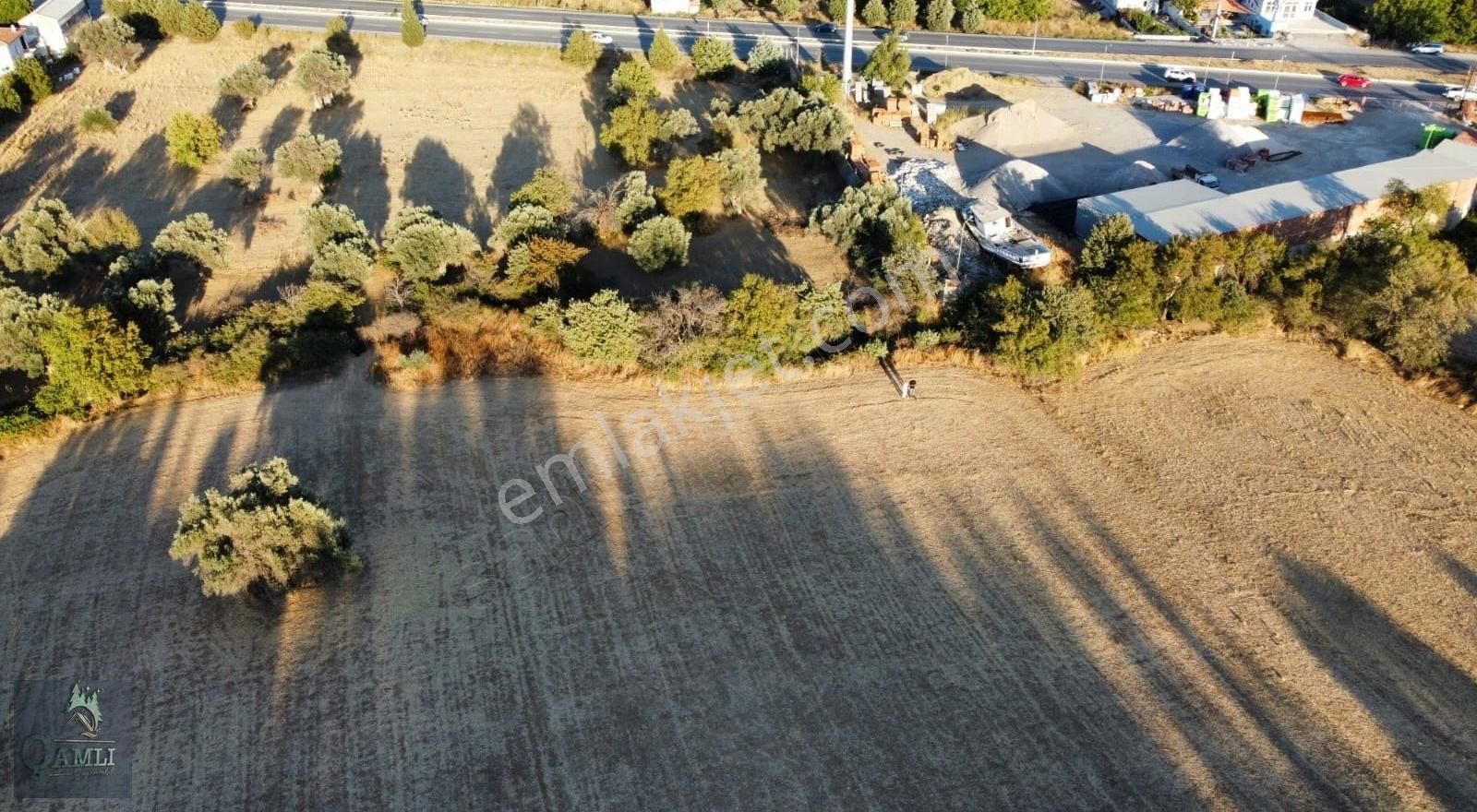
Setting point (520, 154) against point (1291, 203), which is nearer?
point (1291, 203)

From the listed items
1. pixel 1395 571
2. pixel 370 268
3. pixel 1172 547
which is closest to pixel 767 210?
pixel 370 268

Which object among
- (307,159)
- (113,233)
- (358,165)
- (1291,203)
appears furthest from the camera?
(358,165)

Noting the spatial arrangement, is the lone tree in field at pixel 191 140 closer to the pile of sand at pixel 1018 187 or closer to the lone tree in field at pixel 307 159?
the lone tree in field at pixel 307 159

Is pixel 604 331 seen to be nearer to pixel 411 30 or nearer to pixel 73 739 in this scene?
pixel 73 739

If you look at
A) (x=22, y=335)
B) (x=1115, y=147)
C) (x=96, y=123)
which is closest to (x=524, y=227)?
(x=22, y=335)

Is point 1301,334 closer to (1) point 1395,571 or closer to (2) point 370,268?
(1) point 1395,571

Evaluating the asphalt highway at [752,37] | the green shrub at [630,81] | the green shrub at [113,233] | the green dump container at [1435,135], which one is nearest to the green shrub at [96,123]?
the green shrub at [113,233]

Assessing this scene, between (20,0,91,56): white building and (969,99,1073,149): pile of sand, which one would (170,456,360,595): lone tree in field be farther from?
(20,0,91,56): white building
